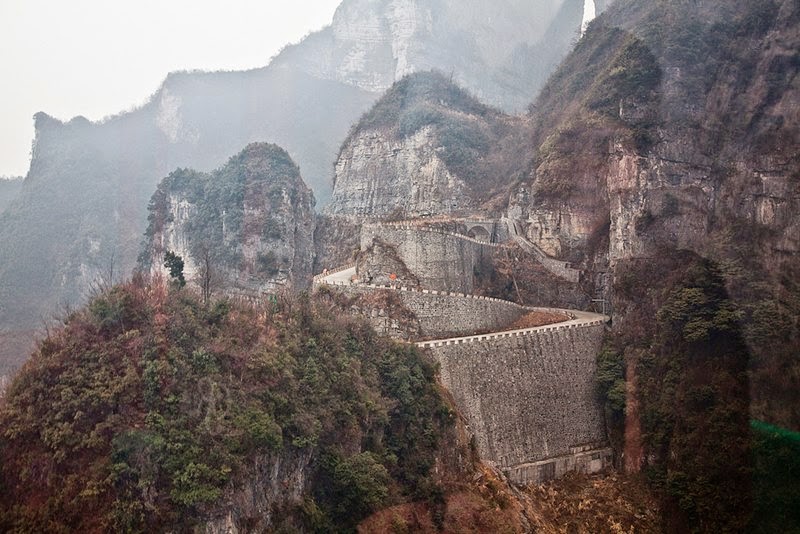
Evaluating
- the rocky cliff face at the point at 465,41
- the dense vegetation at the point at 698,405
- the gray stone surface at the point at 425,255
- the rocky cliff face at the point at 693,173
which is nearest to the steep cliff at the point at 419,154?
A: the rocky cliff face at the point at 693,173

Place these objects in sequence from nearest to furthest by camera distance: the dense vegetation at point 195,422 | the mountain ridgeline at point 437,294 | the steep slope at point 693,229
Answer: the dense vegetation at point 195,422
the mountain ridgeline at point 437,294
the steep slope at point 693,229

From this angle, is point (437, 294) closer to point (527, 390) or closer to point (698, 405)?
point (527, 390)

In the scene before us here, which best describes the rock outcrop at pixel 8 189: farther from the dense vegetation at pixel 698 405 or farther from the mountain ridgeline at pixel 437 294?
the dense vegetation at pixel 698 405

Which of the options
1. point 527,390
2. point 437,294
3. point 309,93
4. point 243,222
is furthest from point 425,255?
point 309,93

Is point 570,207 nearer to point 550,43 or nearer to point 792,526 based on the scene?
point 792,526

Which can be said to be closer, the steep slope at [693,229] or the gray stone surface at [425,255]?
the steep slope at [693,229]

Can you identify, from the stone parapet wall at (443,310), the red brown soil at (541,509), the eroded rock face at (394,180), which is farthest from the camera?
the eroded rock face at (394,180)

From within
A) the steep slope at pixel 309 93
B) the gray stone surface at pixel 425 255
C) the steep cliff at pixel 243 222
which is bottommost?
the gray stone surface at pixel 425 255
